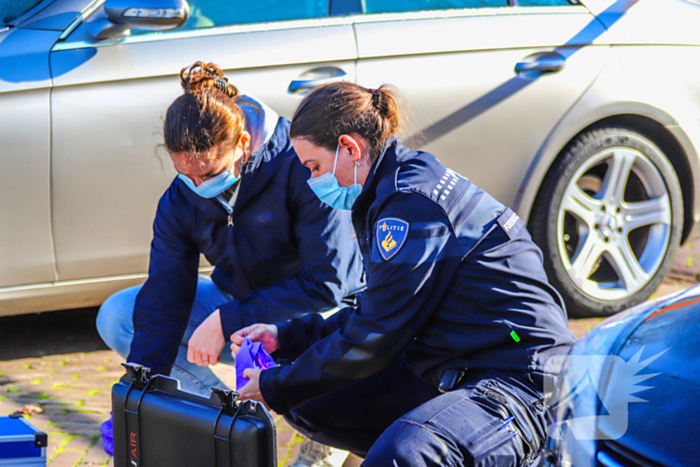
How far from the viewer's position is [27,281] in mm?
3004

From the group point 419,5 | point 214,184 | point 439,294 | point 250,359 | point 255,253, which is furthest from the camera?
point 419,5

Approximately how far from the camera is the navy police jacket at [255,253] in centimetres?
226

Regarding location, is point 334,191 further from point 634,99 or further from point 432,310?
point 634,99

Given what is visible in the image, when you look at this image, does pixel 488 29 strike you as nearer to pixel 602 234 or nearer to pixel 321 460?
pixel 602 234

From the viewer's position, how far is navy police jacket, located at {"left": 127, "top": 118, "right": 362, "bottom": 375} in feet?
7.42

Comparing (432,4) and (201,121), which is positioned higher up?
(432,4)

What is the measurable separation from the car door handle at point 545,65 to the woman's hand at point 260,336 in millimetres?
1772

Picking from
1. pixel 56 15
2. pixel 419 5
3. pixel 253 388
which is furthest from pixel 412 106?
pixel 253 388

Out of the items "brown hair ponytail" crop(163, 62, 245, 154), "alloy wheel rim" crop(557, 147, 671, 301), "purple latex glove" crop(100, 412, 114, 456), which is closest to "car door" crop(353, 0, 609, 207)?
"alloy wheel rim" crop(557, 147, 671, 301)

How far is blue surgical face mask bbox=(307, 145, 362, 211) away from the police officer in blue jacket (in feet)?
0.13

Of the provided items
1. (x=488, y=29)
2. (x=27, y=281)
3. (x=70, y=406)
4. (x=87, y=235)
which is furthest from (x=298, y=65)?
(x=70, y=406)

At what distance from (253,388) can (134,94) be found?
4.96 feet

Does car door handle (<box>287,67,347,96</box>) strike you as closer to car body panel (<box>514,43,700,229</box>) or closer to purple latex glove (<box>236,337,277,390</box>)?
car body panel (<box>514,43,700,229</box>)

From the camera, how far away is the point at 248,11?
124 inches
